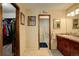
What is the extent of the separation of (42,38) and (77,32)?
8.94ft

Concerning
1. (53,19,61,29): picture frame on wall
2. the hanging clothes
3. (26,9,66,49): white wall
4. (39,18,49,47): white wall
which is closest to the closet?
the hanging clothes

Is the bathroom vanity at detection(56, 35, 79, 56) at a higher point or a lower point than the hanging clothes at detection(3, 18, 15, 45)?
lower

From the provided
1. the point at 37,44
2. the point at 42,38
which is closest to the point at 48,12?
the point at 37,44

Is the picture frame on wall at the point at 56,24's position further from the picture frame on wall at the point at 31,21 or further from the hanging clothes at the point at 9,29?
the hanging clothes at the point at 9,29

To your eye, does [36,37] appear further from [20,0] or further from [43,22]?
[20,0]

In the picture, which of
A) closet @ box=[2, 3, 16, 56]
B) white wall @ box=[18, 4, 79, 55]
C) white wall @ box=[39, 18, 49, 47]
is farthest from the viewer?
white wall @ box=[39, 18, 49, 47]

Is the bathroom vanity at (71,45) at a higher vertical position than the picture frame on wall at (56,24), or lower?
lower

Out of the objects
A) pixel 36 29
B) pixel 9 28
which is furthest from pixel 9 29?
pixel 36 29

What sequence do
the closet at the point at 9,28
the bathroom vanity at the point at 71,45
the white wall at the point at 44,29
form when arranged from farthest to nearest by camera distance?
the white wall at the point at 44,29 < the closet at the point at 9,28 < the bathroom vanity at the point at 71,45

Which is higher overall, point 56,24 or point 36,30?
point 56,24

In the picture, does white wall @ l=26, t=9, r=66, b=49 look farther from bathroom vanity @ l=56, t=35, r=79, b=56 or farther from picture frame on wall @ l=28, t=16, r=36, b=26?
bathroom vanity @ l=56, t=35, r=79, b=56

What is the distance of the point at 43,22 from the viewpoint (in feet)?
23.2

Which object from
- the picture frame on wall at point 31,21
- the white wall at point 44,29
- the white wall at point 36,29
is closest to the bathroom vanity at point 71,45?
the white wall at point 36,29

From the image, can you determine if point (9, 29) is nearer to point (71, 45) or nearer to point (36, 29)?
point (36, 29)
